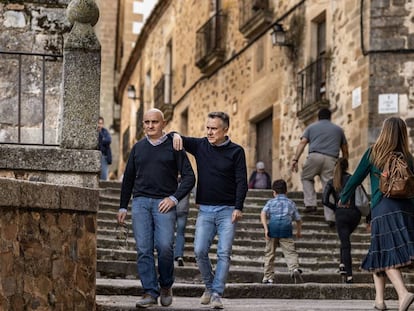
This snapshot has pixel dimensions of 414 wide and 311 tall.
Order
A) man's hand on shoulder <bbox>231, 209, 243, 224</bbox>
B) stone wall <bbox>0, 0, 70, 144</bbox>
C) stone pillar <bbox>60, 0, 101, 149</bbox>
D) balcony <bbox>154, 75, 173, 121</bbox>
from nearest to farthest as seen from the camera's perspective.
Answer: stone pillar <bbox>60, 0, 101, 149</bbox> → man's hand on shoulder <bbox>231, 209, 243, 224</bbox> → stone wall <bbox>0, 0, 70, 144</bbox> → balcony <bbox>154, 75, 173, 121</bbox>

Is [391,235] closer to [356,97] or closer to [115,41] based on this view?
[356,97]

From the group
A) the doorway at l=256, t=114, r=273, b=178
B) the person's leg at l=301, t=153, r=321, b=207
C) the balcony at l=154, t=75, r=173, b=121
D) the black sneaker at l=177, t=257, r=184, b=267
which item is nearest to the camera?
the black sneaker at l=177, t=257, r=184, b=267

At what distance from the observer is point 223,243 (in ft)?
30.8

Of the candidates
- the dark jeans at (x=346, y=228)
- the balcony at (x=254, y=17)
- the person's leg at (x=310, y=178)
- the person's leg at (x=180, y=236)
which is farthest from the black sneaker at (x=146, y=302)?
the balcony at (x=254, y=17)

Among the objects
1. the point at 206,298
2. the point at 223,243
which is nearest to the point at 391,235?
the point at 223,243

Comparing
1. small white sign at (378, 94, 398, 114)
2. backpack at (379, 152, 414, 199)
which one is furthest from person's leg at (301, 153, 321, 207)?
backpack at (379, 152, 414, 199)

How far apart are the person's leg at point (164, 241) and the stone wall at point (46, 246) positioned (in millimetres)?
678

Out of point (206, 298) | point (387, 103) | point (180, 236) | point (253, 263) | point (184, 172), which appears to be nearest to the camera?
point (184, 172)

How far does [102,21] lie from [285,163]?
25.8 m

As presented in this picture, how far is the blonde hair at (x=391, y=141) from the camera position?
9.26 metres

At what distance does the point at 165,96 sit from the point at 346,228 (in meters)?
19.9

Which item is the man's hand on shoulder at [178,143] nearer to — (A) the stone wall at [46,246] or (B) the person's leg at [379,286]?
(A) the stone wall at [46,246]

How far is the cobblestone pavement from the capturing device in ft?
30.0

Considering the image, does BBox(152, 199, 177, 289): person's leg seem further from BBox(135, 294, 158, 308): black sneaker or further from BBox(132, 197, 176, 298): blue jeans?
BBox(135, 294, 158, 308): black sneaker
